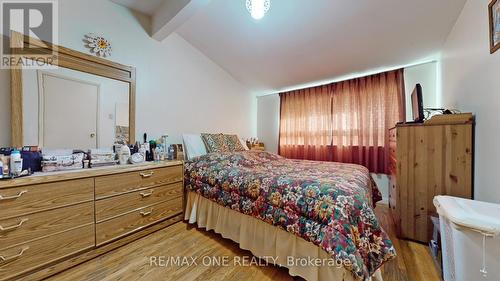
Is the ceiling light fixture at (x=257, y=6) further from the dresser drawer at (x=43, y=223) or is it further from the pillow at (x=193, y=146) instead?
the dresser drawer at (x=43, y=223)

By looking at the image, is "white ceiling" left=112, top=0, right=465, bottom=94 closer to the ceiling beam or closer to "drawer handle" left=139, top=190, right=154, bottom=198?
the ceiling beam

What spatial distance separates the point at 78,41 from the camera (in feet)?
6.03

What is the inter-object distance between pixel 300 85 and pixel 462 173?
2641 mm

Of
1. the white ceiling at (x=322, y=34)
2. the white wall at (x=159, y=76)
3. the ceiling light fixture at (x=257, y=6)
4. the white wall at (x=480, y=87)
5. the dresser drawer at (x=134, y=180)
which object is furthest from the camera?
the white ceiling at (x=322, y=34)

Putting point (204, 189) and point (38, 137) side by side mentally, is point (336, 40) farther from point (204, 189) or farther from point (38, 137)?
point (38, 137)

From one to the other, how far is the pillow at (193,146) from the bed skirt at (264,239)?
543 millimetres

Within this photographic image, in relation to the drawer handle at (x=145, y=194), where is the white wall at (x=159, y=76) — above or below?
above

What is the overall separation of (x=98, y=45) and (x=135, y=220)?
1.80m

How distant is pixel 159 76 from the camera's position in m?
2.53

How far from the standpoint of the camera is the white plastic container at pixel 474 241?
92cm

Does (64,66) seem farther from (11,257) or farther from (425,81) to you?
(425,81)

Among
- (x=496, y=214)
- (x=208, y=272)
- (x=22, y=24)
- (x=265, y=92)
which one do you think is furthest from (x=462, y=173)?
(x=22, y=24)

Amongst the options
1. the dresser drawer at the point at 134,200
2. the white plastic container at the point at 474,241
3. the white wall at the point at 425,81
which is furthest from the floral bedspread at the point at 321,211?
the white wall at the point at 425,81

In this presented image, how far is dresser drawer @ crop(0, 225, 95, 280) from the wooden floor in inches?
6.2
